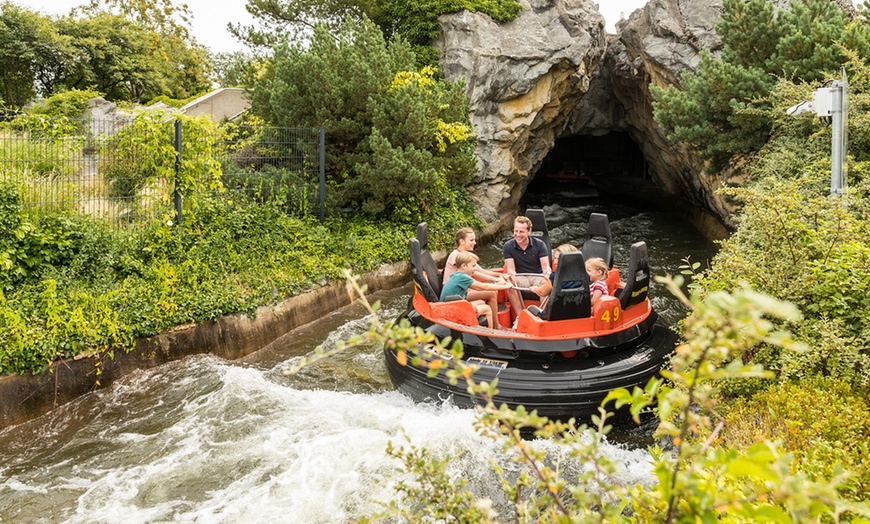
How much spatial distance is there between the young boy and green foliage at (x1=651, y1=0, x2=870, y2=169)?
6579 millimetres

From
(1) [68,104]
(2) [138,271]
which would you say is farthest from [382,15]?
(2) [138,271]

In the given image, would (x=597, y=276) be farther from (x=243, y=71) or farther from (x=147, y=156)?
(x=243, y=71)

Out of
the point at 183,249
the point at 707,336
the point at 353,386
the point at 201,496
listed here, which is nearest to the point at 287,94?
the point at 183,249

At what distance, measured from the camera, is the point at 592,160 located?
28.1 m

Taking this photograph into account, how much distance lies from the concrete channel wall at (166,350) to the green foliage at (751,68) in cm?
668

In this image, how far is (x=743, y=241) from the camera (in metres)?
6.91

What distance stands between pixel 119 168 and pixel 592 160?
23291 millimetres

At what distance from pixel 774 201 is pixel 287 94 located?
8.14 meters

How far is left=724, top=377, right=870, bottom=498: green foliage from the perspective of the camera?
2.96 m

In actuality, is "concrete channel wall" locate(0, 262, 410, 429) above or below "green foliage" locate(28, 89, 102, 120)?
below

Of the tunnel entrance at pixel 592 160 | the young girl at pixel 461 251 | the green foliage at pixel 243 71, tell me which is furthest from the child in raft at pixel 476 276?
the tunnel entrance at pixel 592 160

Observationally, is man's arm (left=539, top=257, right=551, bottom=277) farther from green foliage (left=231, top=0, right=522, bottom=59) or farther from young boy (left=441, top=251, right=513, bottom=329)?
green foliage (left=231, top=0, right=522, bottom=59)

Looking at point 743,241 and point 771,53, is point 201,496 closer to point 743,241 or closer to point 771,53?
point 743,241

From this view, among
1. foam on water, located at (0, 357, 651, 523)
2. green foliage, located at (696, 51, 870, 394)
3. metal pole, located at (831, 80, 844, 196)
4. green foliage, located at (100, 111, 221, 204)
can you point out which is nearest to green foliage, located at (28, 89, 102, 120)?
green foliage, located at (100, 111, 221, 204)
